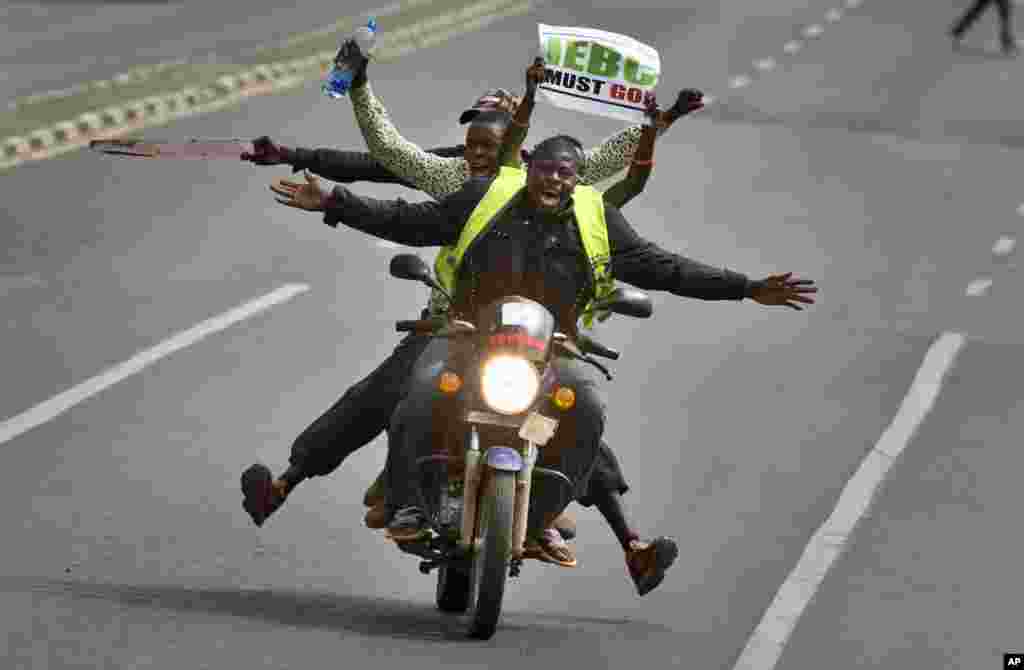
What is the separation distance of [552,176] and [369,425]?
66.3 inches

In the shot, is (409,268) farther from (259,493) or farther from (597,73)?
(597,73)

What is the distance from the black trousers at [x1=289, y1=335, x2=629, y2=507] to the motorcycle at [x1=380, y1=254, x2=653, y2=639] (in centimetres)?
84

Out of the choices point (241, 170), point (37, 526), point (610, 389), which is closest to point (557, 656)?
point (37, 526)

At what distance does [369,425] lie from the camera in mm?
13430

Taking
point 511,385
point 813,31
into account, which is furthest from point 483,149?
point 813,31

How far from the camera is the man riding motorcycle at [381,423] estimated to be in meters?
13.1

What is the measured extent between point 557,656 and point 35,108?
19372 millimetres

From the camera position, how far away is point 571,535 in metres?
13.0

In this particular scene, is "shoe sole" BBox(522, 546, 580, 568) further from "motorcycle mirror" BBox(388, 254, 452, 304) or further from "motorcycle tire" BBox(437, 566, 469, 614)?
"motorcycle mirror" BBox(388, 254, 452, 304)

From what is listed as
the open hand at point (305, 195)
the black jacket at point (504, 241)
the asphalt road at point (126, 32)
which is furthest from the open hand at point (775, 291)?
the asphalt road at point (126, 32)

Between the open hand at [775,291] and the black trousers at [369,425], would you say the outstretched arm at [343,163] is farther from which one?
the open hand at [775,291]

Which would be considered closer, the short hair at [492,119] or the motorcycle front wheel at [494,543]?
the motorcycle front wheel at [494,543]

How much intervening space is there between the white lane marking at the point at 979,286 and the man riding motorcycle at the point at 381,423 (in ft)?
36.0

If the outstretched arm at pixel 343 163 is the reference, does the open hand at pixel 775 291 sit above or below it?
below
